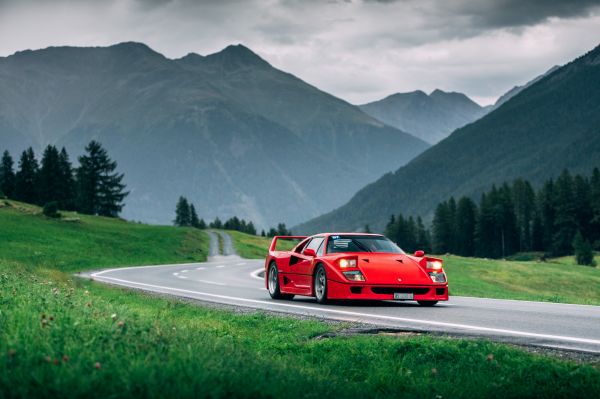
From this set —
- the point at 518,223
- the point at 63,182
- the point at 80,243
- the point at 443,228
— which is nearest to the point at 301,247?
the point at 80,243

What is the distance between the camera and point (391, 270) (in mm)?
16312

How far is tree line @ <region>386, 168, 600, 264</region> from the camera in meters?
140

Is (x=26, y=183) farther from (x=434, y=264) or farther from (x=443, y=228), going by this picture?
(x=434, y=264)

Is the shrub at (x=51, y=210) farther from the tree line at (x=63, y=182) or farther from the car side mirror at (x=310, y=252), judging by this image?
the car side mirror at (x=310, y=252)

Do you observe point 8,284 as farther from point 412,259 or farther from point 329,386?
point 329,386

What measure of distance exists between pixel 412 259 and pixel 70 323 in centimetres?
954

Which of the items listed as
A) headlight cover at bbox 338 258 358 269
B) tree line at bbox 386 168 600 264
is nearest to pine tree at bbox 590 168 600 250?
tree line at bbox 386 168 600 264

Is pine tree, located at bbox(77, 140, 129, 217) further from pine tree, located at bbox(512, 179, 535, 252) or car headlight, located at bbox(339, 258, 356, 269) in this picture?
car headlight, located at bbox(339, 258, 356, 269)

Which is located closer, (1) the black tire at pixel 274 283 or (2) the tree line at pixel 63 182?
(1) the black tire at pixel 274 283

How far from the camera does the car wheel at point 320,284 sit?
669 inches

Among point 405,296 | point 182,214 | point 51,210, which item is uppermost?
point 182,214

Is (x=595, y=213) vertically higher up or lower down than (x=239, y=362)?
higher up

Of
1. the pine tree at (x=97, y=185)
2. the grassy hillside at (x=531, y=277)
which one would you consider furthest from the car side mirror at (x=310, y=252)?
the pine tree at (x=97, y=185)

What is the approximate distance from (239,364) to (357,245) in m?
10.5
